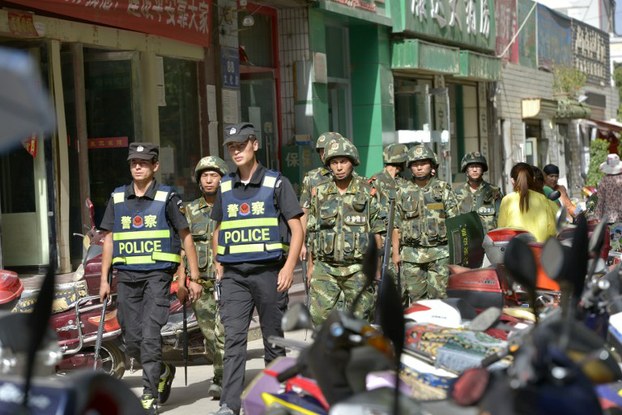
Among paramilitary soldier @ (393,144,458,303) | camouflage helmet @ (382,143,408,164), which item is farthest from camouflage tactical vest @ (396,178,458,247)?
camouflage helmet @ (382,143,408,164)

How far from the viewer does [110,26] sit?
49.9 feet

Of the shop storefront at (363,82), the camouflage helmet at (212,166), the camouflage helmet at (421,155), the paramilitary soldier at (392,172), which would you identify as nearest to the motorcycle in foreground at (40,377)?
the camouflage helmet at (212,166)

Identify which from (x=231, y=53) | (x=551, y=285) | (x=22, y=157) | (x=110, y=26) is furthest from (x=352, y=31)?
(x=551, y=285)

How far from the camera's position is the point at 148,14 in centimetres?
1516

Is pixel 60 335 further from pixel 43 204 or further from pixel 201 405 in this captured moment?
pixel 43 204

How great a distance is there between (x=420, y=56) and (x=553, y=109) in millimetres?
12651

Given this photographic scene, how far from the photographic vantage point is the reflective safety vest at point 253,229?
827cm

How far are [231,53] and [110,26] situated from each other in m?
3.22

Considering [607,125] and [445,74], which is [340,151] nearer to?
[445,74]

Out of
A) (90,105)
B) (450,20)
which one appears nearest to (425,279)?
(90,105)

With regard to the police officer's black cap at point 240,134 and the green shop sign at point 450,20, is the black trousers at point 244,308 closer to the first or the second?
the police officer's black cap at point 240,134

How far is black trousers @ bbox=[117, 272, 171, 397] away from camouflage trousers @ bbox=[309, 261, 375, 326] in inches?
48.3

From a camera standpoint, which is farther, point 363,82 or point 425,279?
point 363,82

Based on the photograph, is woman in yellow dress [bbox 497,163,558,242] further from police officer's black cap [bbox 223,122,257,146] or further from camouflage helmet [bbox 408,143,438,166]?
police officer's black cap [bbox 223,122,257,146]
